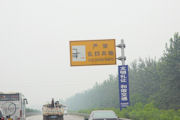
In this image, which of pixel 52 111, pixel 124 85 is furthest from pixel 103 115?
pixel 52 111

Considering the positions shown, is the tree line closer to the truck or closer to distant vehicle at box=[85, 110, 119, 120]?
the truck

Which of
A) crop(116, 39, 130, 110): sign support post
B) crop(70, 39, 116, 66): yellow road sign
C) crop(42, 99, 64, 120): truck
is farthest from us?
crop(42, 99, 64, 120): truck

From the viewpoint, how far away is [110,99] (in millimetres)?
Answer: 113312

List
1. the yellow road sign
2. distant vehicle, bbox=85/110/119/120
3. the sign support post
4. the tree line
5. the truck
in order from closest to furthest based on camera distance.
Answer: distant vehicle, bbox=85/110/119/120 → the sign support post → the yellow road sign → the truck → the tree line

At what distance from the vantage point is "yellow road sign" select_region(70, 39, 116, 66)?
1130 inches

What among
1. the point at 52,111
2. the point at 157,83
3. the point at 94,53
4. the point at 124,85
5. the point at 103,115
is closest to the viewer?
the point at 103,115

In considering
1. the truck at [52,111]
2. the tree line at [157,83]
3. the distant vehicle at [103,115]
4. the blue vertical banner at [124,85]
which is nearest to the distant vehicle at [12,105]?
the truck at [52,111]

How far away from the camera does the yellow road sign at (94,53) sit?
1130 inches

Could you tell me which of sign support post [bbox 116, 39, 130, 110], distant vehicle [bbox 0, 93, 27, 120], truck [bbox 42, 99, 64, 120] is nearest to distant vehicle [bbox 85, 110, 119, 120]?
sign support post [bbox 116, 39, 130, 110]

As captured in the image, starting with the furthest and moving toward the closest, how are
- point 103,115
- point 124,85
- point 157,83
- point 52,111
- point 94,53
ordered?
1. point 157,83
2. point 52,111
3. point 94,53
4. point 124,85
5. point 103,115

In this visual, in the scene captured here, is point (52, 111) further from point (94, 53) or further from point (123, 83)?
point (123, 83)

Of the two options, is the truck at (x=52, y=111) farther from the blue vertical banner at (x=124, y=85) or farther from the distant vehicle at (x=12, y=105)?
the blue vertical banner at (x=124, y=85)

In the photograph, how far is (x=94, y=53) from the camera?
2881 centimetres

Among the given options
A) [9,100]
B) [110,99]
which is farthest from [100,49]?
[110,99]
